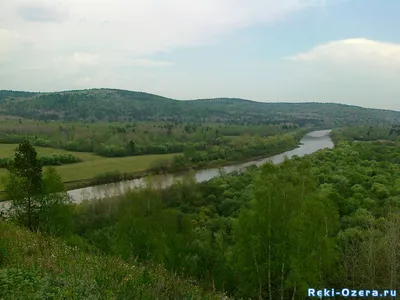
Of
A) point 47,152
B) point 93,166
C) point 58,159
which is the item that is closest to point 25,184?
point 93,166

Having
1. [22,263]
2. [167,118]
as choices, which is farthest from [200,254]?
[167,118]

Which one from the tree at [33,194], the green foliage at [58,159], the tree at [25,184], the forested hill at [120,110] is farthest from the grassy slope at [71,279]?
the forested hill at [120,110]

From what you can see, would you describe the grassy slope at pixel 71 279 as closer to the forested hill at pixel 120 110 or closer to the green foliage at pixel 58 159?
the green foliage at pixel 58 159

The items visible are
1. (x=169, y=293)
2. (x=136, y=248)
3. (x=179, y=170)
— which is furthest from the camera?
(x=179, y=170)

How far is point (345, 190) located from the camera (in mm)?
30406

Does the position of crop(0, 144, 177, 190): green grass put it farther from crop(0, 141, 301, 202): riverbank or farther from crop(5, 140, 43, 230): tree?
crop(5, 140, 43, 230): tree

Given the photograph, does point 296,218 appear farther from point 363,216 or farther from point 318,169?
point 318,169

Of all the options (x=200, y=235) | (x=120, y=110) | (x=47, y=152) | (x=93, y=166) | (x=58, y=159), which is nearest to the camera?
(x=200, y=235)

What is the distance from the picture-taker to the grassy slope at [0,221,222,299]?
4.43 meters

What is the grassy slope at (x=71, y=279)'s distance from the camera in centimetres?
443

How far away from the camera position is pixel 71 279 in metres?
4.76

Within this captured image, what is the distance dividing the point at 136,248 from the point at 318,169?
27027 millimetres

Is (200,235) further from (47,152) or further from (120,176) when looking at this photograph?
(47,152)

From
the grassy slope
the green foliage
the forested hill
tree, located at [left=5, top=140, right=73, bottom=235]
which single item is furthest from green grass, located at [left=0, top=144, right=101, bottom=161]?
the forested hill
